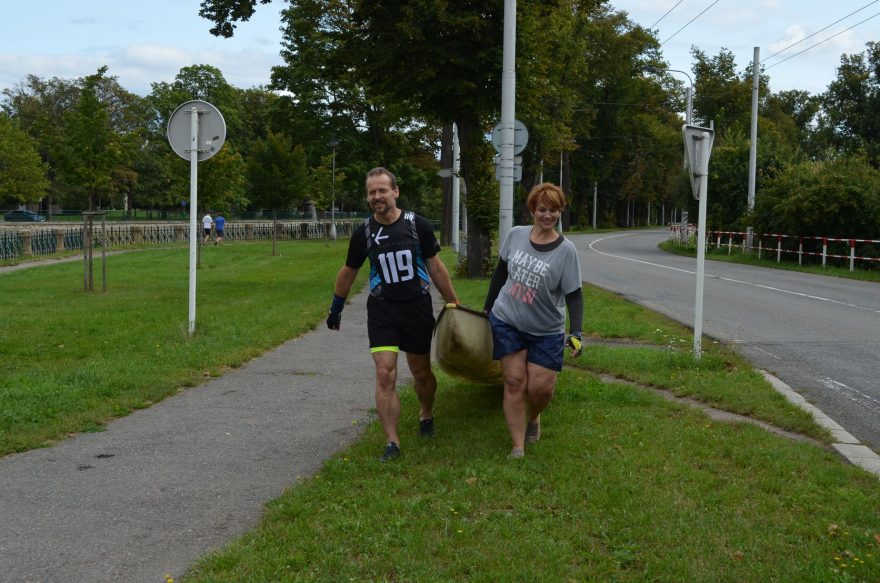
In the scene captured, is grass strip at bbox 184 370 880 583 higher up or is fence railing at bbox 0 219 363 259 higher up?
fence railing at bbox 0 219 363 259

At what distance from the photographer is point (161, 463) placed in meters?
5.72

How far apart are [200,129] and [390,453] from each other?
737 cm

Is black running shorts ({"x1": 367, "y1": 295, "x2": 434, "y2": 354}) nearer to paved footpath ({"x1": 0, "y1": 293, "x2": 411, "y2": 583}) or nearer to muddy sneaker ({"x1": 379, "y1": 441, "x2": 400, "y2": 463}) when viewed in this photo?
muddy sneaker ({"x1": 379, "y1": 441, "x2": 400, "y2": 463})

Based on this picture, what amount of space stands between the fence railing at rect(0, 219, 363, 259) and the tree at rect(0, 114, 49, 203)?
601 inches

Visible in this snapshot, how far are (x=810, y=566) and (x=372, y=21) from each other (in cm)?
1631

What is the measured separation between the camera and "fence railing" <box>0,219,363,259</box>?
32444 millimetres

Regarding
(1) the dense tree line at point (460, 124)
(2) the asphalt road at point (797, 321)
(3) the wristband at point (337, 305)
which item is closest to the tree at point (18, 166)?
(1) the dense tree line at point (460, 124)

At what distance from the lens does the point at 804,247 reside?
29.7 meters

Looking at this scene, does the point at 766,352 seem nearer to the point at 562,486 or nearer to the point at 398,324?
the point at 398,324

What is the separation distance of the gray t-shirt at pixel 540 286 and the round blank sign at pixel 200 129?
691 cm

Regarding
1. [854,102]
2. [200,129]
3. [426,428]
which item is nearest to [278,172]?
[854,102]

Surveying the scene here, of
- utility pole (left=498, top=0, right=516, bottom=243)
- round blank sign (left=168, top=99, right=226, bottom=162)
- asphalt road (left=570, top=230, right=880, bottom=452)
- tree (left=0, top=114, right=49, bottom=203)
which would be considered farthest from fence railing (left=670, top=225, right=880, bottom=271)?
tree (left=0, top=114, right=49, bottom=203)

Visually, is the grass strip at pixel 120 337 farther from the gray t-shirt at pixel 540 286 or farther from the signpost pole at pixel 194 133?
the gray t-shirt at pixel 540 286

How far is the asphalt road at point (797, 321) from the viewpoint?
26.8 ft
